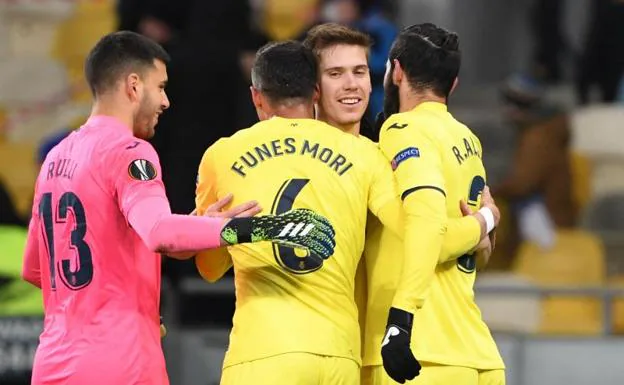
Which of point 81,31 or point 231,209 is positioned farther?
point 81,31

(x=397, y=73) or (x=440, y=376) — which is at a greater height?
(x=397, y=73)

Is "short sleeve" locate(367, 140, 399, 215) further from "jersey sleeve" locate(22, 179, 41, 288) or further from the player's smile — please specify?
"jersey sleeve" locate(22, 179, 41, 288)

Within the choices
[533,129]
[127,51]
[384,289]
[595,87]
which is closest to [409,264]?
[384,289]

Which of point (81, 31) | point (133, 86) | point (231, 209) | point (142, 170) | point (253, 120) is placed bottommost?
point (231, 209)

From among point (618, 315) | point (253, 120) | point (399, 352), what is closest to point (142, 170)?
point (399, 352)

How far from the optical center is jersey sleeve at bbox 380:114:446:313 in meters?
6.67

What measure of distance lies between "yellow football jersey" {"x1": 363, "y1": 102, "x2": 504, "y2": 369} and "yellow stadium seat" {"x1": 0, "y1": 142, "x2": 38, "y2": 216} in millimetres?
6483

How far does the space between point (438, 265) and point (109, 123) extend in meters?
1.34

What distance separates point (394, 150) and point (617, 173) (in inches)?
284

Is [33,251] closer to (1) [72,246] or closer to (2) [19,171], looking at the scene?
(1) [72,246]

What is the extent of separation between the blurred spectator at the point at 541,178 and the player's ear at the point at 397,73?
554 centimetres

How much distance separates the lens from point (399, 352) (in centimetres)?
659

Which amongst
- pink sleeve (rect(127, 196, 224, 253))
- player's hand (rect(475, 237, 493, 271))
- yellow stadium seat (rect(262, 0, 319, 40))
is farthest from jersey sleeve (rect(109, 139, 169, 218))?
yellow stadium seat (rect(262, 0, 319, 40))

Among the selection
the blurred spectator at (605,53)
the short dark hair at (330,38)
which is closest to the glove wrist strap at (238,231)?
the short dark hair at (330,38)
